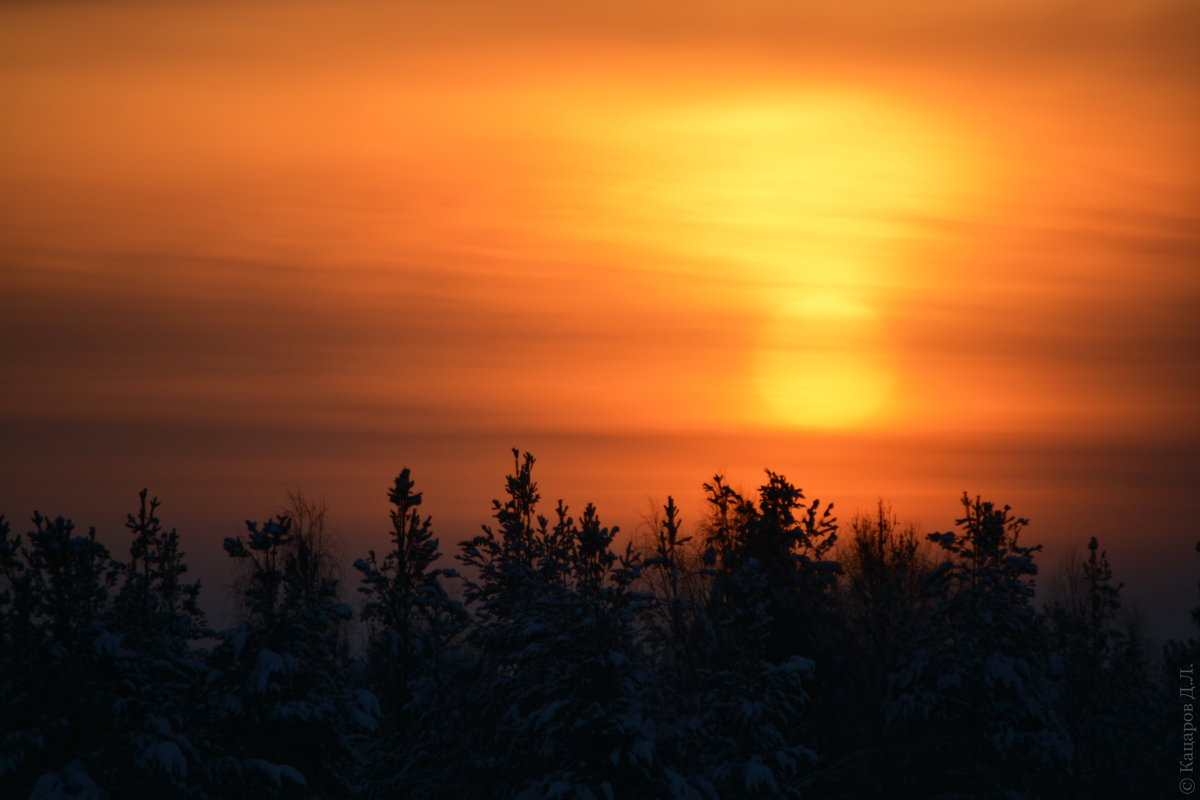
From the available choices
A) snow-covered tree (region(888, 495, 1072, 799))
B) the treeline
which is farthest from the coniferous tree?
snow-covered tree (region(888, 495, 1072, 799))

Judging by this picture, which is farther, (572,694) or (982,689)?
(982,689)

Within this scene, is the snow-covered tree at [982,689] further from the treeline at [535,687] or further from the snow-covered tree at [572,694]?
the snow-covered tree at [572,694]

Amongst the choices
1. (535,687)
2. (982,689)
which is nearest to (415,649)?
(535,687)

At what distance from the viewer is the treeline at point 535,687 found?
78.4ft

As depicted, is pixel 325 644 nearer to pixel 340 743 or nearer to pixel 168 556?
pixel 340 743

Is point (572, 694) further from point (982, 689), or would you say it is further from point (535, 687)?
point (982, 689)

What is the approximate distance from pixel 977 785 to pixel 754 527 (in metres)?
18.9

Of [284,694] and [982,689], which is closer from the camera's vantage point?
[284,694]

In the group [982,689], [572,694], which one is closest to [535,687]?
[572,694]

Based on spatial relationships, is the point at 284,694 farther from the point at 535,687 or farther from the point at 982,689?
the point at 982,689

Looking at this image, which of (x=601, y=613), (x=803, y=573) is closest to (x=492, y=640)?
(x=601, y=613)

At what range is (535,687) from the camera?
2977 centimetres

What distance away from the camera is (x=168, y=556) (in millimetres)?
53656

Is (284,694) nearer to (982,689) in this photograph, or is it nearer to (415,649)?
(415,649)
